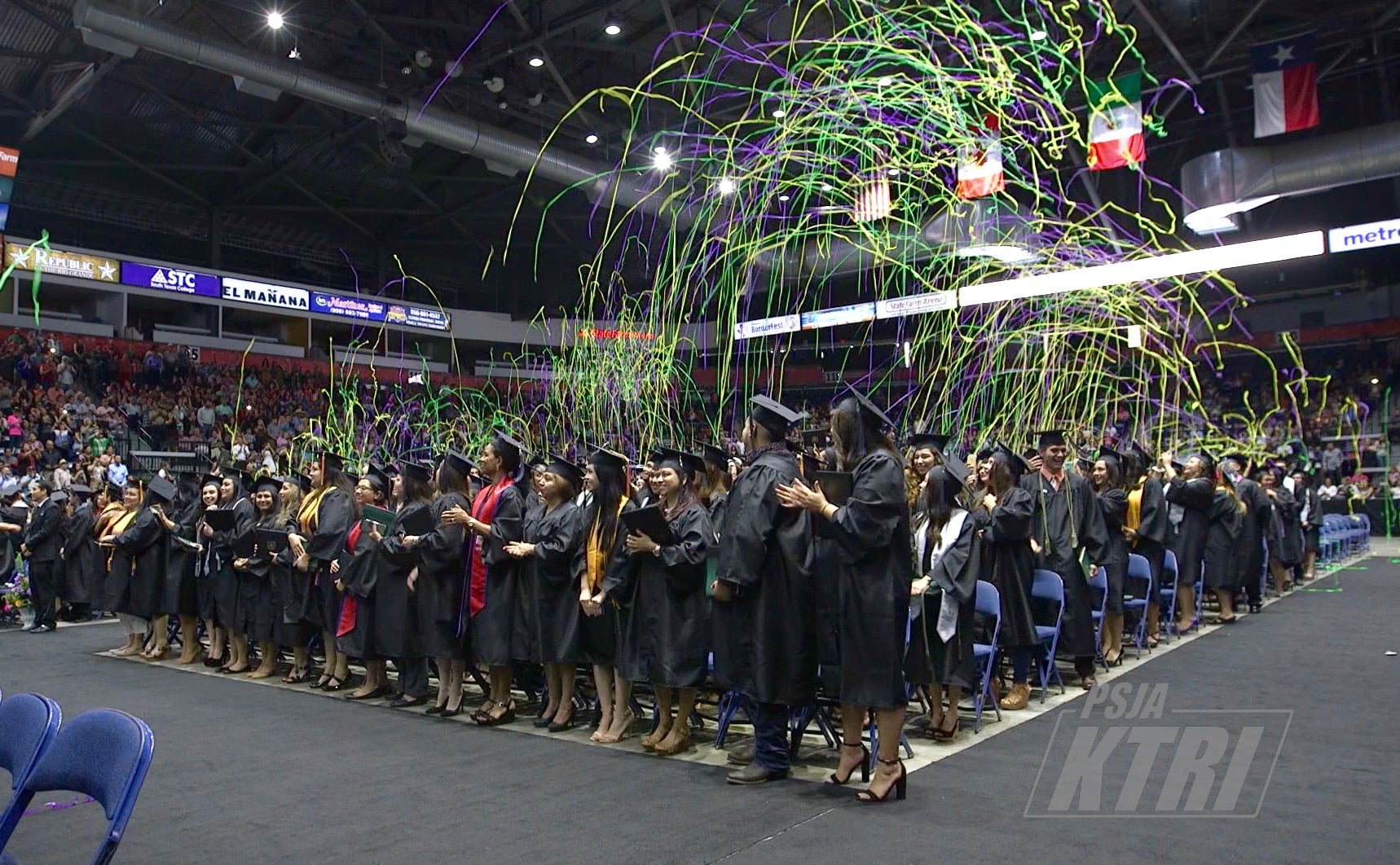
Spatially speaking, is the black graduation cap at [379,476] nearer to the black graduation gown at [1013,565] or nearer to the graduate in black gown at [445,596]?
the graduate in black gown at [445,596]

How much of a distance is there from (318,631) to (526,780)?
4.31 metres

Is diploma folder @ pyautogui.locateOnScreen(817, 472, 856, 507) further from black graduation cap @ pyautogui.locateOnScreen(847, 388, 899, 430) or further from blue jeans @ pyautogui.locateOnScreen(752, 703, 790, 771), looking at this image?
blue jeans @ pyautogui.locateOnScreen(752, 703, 790, 771)

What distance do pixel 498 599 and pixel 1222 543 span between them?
26.3 feet

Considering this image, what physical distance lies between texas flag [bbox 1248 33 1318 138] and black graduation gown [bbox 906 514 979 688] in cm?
1361

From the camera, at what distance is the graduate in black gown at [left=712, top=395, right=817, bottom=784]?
5172 millimetres

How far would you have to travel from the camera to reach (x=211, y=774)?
5664 mm

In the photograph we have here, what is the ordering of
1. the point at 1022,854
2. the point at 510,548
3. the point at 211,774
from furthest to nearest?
the point at 510,548
the point at 211,774
the point at 1022,854

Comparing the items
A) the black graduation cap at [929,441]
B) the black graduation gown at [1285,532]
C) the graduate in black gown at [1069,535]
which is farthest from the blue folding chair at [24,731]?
the black graduation gown at [1285,532]

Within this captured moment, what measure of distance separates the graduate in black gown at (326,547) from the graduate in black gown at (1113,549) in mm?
6010

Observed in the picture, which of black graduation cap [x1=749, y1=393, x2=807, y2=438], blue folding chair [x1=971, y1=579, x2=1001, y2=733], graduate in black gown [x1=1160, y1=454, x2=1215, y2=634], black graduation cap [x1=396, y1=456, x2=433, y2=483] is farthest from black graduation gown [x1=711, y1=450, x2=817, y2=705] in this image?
graduate in black gown [x1=1160, y1=454, x2=1215, y2=634]

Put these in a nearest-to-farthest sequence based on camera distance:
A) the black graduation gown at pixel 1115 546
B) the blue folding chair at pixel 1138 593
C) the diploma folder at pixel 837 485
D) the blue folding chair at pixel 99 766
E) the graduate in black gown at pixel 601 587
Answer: the blue folding chair at pixel 99 766, the diploma folder at pixel 837 485, the graduate in black gown at pixel 601 587, the black graduation gown at pixel 1115 546, the blue folding chair at pixel 1138 593

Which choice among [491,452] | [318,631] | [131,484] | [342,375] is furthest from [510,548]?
[342,375]

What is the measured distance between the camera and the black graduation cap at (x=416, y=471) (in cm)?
770

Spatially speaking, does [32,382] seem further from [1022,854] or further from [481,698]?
[1022,854]
